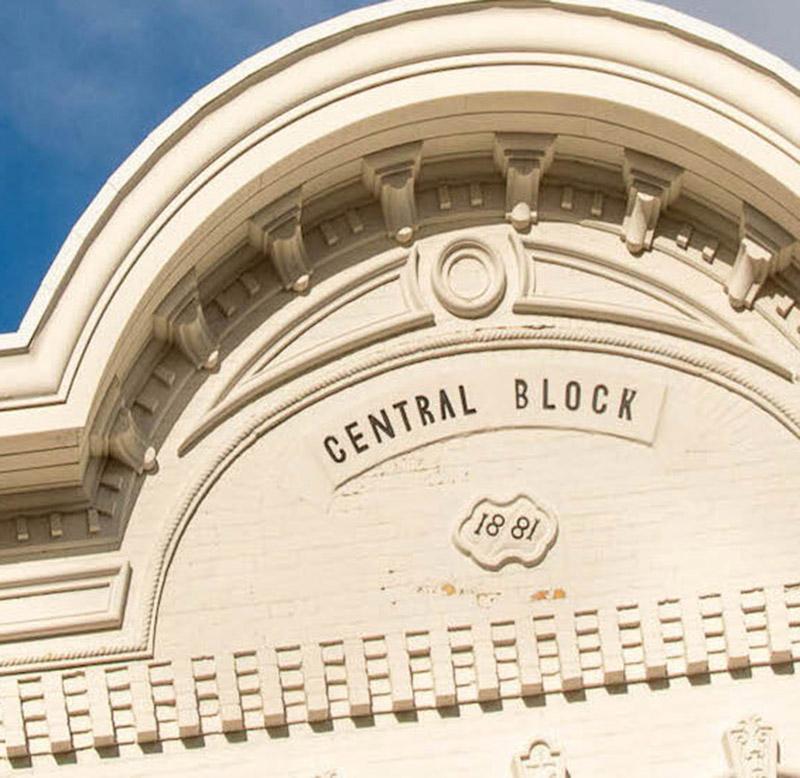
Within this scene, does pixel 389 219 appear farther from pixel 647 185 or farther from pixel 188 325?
pixel 647 185

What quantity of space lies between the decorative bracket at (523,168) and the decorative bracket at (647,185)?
53 centimetres

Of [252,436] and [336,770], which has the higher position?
[252,436]

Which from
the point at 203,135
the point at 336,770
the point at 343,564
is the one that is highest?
the point at 203,135

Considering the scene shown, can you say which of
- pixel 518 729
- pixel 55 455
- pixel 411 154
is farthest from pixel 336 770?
pixel 411 154

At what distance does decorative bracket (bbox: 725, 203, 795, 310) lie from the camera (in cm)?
1852

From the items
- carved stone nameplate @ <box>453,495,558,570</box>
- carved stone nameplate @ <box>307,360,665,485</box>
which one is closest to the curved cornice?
carved stone nameplate @ <box>307,360,665,485</box>

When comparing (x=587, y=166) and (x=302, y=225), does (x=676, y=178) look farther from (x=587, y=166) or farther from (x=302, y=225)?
(x=302, y=225)

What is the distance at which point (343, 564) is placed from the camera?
710 inches

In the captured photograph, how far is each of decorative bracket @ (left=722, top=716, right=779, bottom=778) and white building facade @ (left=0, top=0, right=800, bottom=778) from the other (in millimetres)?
19

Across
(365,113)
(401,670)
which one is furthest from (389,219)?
(401,670)

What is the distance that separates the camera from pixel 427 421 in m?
18.5

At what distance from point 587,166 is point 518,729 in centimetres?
369

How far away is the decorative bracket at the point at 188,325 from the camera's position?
1833 centimetres

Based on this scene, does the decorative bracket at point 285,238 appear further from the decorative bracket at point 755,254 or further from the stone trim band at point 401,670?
the decorative bracket at point 755,254
